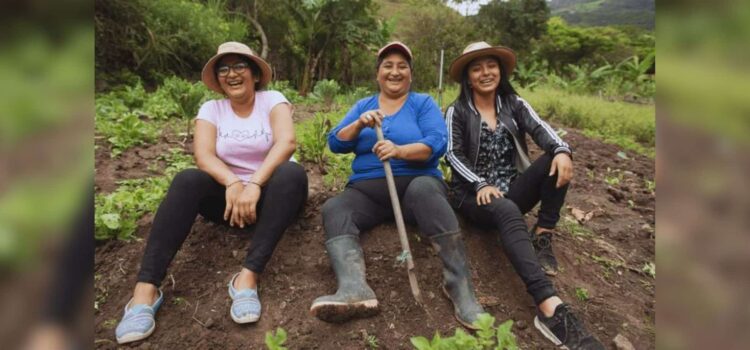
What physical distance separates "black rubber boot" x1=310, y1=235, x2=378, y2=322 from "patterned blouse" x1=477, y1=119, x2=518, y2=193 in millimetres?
873

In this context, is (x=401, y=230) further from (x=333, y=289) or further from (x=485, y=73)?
(x=485, y=73)

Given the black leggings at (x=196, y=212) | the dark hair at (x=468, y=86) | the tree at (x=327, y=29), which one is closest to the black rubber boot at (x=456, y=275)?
the black leggings at (x=196, y=212)

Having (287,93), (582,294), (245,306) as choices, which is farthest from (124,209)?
(287,93)

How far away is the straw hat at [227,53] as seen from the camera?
237 cm

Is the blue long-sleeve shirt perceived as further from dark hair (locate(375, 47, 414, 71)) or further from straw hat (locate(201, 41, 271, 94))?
straw hat (locate(201, 41, 271, 94))

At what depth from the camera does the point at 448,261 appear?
222 cm

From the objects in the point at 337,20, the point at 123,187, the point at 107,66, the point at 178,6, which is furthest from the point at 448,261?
the point at 337,20

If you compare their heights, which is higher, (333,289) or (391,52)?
(391,52)

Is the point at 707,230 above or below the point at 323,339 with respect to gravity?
above

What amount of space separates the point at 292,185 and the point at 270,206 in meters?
0.14

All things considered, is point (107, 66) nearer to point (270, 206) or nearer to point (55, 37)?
point (270, 206)

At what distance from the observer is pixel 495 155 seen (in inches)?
106

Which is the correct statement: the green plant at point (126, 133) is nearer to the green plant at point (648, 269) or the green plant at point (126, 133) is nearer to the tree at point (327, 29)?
the green plant at point (648, 269)

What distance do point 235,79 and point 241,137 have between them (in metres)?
0.30
